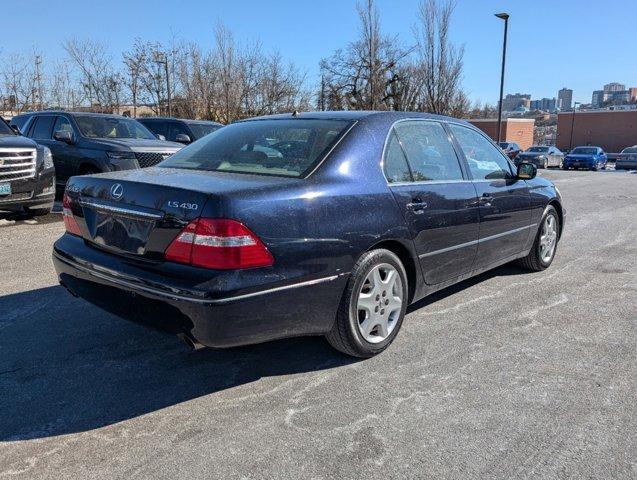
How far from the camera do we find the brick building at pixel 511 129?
199 ft

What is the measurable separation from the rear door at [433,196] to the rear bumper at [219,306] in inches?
33.9

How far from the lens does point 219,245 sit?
280 centimetres

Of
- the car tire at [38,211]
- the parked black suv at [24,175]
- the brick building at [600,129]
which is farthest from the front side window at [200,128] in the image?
the brick building at [600,129]

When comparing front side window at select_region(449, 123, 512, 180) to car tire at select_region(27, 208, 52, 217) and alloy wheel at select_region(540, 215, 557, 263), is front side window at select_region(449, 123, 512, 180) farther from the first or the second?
car tire at select_region(27, 208, 52, 217)

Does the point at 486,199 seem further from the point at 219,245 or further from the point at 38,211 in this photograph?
the point at 38,211

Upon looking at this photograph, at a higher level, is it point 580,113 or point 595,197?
point 580,113

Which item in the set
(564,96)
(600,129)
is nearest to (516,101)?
(564,96)

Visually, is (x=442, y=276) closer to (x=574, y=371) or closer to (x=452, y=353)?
(x=452, y=353)

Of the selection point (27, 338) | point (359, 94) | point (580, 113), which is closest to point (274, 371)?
point (27, 338)

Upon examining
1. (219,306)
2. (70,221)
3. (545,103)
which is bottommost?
(219,306)

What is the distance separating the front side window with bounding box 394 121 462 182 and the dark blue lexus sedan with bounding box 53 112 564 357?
1cm

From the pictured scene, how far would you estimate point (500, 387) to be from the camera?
3295 millimetres

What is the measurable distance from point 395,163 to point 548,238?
3.10 m

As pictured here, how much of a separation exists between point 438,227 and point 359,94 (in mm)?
29949
